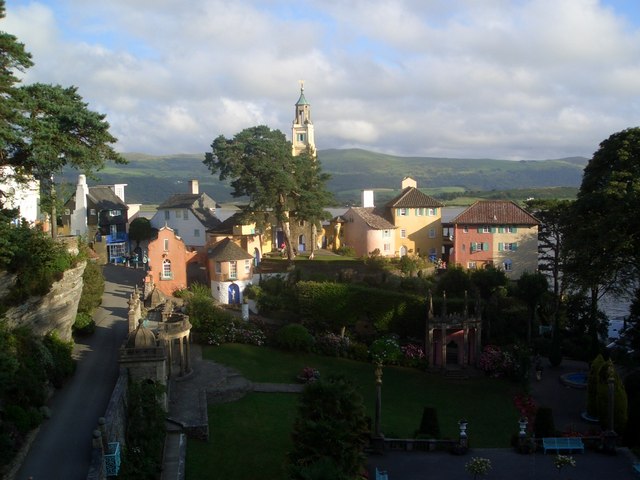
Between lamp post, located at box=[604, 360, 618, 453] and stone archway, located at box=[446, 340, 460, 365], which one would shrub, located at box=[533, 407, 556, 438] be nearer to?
lamp post, located at box=[604, 360, 618, 453]

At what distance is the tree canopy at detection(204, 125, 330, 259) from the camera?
5097cm

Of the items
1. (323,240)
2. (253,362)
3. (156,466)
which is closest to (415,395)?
(253,362)

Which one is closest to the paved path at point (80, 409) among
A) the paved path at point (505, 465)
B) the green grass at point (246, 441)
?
the green grass at point (246, 441)

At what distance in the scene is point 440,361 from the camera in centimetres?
3888

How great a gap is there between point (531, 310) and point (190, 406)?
2586 centimetres

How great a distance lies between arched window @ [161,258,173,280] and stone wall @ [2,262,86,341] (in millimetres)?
Answer: 14738

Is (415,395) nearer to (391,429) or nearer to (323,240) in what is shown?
(391,429)

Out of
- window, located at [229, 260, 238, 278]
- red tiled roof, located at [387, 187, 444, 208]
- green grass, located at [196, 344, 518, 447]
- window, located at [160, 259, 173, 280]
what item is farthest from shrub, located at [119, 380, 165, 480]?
red tiled roof, located at [387, 187, 444, 208]

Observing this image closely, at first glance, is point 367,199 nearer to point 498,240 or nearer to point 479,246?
point 479,246

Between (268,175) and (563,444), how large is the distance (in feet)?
107

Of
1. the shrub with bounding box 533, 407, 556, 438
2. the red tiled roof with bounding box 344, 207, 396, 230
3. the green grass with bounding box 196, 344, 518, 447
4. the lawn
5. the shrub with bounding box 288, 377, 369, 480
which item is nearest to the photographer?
the shrub with bounding box 288, 377, 369, 480

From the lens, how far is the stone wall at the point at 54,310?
2498cm

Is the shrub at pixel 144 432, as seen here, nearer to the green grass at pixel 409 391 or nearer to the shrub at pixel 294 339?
the green grass at pixel 409 391

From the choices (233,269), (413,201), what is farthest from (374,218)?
(233,269)
